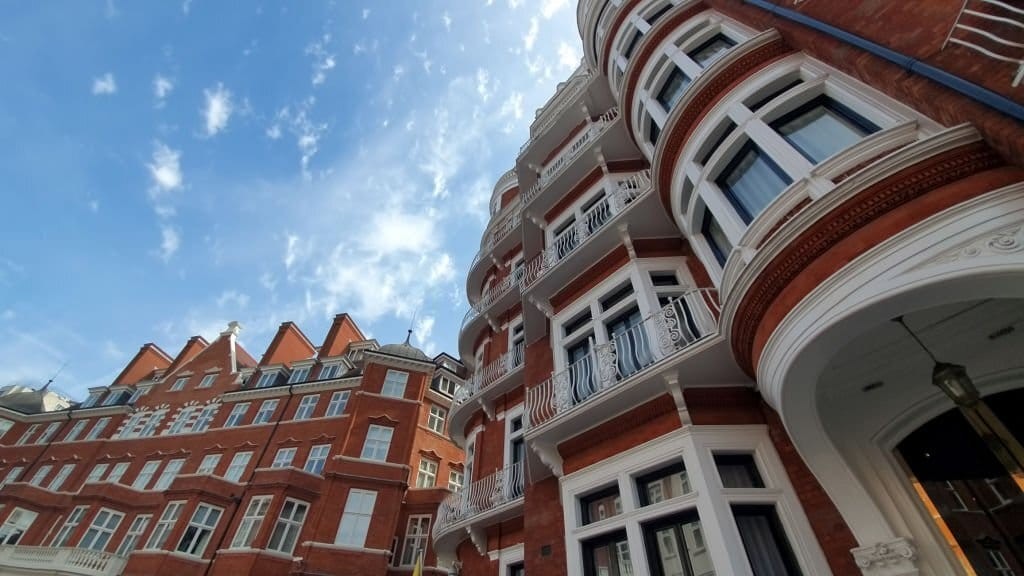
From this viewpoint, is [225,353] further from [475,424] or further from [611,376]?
[611,376]

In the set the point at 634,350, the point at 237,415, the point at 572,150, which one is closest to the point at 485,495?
the point at 634,350

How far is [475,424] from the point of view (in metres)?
14.1

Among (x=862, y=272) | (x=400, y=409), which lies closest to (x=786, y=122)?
(x=862, y=272)

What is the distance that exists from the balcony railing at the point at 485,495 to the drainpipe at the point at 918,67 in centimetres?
939

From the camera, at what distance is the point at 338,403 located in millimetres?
26969

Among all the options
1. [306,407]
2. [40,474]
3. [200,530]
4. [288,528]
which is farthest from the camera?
[40,474]

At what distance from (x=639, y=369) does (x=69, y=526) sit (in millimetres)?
35366

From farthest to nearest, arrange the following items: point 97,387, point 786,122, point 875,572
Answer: point 97,387 < point 786,122 < point 875,572

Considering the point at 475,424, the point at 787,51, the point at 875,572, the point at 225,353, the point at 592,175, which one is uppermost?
the point at 225,353

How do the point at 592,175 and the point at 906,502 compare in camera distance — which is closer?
the point at 906,502

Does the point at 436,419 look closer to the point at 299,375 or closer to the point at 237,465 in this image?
the point at 299,375

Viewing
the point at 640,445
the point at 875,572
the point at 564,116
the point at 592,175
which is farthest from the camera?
the point at 564,116

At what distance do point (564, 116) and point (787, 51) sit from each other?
936 cm

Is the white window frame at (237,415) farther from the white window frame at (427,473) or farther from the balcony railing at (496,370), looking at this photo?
the balcony railing at (496,370)
